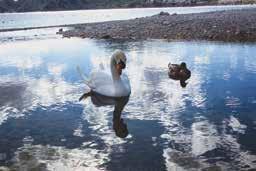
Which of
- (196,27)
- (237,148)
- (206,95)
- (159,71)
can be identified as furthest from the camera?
(196,27)

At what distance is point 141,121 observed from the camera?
14297 mm

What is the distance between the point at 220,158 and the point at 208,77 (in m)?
10.3

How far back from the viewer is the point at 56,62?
94.7ft

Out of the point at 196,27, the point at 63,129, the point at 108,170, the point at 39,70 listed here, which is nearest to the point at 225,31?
the point at 196,27

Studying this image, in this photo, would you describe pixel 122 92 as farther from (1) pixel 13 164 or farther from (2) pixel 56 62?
(2) pixel 56 62

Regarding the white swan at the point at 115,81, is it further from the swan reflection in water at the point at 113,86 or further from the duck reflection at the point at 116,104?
the duck reflection at the point at 116,104

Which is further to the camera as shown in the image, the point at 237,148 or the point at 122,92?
the point at 122,92

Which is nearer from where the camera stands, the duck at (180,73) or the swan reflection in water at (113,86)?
the swan reflection in water at (113,86)

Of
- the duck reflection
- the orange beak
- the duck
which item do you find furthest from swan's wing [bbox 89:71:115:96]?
→ the duck

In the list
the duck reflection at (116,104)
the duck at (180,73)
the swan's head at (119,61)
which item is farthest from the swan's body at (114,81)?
the duck at (180,73)

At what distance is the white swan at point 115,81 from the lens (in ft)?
57.6

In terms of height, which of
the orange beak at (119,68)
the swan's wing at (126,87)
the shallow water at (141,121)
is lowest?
the shallow water at (141,121)

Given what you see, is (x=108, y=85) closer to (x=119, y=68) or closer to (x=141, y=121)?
(x=119, y=68)

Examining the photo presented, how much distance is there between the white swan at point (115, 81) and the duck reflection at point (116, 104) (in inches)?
6.4
